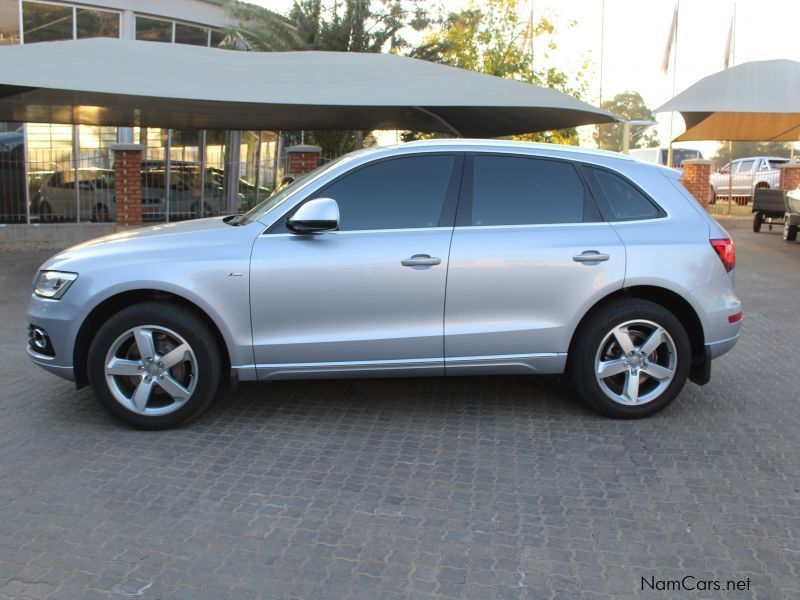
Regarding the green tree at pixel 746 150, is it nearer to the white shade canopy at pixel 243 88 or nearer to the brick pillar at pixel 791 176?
the brick pillar at pixel 791 176

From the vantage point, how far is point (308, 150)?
48.9 feet

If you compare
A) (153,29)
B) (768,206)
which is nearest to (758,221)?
(768,206)

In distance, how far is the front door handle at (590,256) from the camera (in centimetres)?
495

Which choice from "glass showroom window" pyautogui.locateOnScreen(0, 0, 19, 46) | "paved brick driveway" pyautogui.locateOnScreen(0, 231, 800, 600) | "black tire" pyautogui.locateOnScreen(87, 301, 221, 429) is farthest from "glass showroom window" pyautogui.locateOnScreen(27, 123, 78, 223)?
"black tire" pyautogui.locateOnScreen(87, 301, 221, 429)

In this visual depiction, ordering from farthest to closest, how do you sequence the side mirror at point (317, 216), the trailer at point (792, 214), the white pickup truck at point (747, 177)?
the white pickup truck at point (747, 177), the trailer at point (792, 214), the side mirror at point (317, 216)

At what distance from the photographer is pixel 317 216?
4703 millimetres

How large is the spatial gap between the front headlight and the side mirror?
1411 millimetres

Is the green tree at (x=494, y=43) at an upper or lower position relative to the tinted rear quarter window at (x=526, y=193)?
upper

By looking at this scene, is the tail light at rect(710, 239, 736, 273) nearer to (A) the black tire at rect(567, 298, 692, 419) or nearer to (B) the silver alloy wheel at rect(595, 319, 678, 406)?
(A) the black tire at rect(567, 298, 692, 419)

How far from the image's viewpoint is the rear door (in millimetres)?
4902

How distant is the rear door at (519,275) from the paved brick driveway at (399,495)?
53 centimetres

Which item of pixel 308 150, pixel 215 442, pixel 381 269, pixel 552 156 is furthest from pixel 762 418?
pixel 308 150

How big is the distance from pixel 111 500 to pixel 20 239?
12.6m

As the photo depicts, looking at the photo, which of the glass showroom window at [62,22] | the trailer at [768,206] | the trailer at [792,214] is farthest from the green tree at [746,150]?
the glass showroom window at [62,22]
